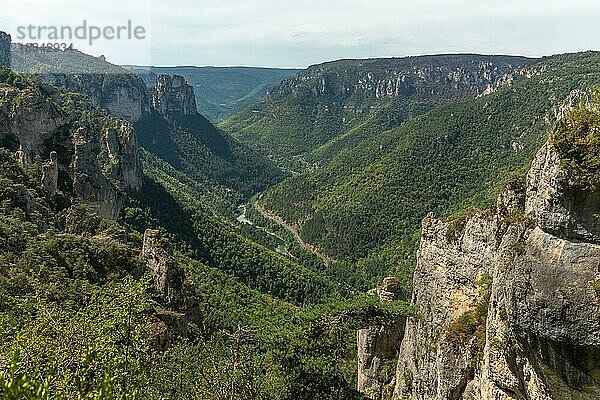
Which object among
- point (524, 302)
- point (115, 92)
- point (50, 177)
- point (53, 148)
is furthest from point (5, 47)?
point (524, 302)

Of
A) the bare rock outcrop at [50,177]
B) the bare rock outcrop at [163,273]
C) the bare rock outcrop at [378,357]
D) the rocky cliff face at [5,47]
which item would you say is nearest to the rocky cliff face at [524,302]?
the bare rock outcrop at [378,357]

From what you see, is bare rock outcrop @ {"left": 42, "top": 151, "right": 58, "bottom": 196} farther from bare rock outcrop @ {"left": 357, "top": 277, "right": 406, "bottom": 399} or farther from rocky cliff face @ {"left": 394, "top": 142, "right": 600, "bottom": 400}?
rocky cliff face @ {"left": 394, "top": 142, "right": 600, "bottom": 400}

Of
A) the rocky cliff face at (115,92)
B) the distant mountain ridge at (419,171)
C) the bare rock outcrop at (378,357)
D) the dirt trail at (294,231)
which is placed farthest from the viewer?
the rocky cliff face at (115,92)

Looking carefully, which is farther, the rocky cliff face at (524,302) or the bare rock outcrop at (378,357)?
the bare rock outcrop at (378,357)

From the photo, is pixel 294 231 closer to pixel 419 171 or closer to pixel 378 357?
pixel 419 171

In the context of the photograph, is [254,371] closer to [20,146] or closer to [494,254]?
[494,254]

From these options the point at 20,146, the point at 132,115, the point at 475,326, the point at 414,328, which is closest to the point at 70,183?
the point at 20,146

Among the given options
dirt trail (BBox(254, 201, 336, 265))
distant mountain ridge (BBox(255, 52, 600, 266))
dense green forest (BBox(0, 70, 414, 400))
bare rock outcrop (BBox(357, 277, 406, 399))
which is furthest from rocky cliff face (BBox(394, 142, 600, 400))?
dirt trail (BBox(254, 201, 336, 265))

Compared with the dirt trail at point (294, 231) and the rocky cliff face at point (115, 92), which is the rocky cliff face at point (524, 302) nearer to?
the dirt trail at point (294, 231)

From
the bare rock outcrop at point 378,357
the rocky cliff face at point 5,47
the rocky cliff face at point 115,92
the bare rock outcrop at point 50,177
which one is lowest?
the bare rock outcrop at point 378,357
